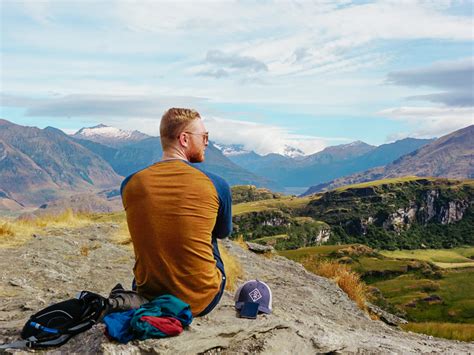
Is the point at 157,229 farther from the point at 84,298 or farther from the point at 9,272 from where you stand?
the point at 9,272

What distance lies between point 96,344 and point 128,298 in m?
0.87

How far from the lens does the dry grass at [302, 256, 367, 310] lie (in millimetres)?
18434

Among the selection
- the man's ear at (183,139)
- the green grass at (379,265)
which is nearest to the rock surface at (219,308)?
the man's ear at (183,139)

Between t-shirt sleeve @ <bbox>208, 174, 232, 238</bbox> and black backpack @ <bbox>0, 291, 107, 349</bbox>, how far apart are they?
1.99 meters

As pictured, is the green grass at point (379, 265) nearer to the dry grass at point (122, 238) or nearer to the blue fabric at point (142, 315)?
the dry grass at point (122, 238)

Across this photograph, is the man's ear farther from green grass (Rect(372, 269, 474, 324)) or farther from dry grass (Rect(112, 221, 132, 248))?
green grass (Rect(372, 269, 474, 324))

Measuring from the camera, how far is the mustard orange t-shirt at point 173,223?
6789mm

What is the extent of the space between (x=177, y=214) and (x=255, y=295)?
2.60 metres

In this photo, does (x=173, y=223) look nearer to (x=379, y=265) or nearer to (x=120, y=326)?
(x=120, y=326)

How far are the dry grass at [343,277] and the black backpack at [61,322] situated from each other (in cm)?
1291

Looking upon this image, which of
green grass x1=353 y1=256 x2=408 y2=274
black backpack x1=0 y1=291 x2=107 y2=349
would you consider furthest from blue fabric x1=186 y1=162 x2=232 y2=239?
green grass x1=353 y1=256 x2=408 y2=274

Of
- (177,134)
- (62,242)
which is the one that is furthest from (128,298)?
(62,242)

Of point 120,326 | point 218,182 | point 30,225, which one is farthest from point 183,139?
point 30,225

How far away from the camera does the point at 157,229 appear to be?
267 inches
